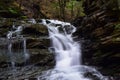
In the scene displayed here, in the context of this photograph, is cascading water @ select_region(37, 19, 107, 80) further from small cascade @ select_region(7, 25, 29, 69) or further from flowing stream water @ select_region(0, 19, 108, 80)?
small cascade @ select_region(7, 25, 29, 69)

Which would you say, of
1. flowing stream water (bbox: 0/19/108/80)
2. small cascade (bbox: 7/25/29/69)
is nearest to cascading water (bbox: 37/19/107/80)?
flowing stream water (bbox: 0/19/108/80)

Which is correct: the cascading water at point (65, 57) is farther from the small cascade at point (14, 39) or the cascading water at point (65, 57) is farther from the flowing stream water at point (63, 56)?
the small cascade at point (14, 39)

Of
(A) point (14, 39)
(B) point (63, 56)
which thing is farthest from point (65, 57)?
(A) point (14, 39)

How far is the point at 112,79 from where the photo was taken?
40.4ft

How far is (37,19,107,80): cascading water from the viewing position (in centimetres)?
1262

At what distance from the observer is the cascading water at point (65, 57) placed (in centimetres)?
1262

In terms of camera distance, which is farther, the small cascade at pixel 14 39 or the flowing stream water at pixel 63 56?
the small cascade at pixel 14 39

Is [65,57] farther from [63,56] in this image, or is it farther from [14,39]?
[14,39]

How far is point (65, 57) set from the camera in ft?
50.8

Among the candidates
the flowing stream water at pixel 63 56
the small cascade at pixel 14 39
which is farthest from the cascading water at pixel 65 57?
the small cascade at pixel 14 39

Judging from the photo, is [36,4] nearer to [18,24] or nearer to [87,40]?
[18,24]

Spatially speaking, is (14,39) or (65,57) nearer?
(65,57)

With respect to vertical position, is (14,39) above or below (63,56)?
above

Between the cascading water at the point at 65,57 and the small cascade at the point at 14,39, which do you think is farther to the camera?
the small cascade at the point at 14,39
